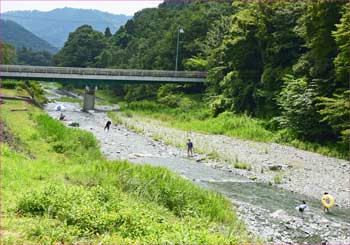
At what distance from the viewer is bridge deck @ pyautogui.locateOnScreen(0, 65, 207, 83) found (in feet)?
162

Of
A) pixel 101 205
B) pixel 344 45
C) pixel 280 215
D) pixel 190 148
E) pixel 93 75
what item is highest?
pixel 344 45

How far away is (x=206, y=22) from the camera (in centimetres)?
6159

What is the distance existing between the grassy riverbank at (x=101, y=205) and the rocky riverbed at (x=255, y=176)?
5.63ft

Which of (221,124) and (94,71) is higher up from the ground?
(94,71)

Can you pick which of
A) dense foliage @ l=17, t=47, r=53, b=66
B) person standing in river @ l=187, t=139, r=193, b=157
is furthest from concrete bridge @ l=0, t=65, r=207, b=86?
dense foliage @ l=17, t=47, r=53, b=66

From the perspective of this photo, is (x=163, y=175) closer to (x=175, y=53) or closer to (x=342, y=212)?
(x=342, y=212)

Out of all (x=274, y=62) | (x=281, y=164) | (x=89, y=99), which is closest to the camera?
(x=281, y=164)

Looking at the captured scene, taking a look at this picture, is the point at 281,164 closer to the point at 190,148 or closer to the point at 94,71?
the point at 190,148

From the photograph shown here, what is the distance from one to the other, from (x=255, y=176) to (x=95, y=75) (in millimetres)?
34407

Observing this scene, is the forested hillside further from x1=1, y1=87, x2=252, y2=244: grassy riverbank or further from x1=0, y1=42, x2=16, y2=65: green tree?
x1=0, y1=42, x2=16, y2=65: green tree

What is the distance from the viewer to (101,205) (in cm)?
1015

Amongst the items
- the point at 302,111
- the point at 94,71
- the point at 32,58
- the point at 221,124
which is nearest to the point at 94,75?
the point at 94,71

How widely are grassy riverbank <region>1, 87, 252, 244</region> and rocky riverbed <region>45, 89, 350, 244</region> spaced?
172cm

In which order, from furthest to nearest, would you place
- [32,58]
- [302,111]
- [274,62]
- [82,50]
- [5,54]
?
[32,58] → [82,50] → [5,54] → [274,62] → [302,111]
